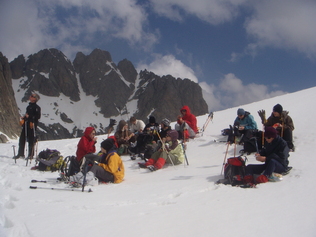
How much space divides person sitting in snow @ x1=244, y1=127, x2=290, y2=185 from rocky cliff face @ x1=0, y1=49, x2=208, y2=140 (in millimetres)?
125627

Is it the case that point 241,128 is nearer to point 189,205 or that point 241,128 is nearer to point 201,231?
point 189,205

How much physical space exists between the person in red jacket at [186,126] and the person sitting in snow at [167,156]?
7.40 ft

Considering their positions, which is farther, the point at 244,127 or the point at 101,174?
the point at 244,127

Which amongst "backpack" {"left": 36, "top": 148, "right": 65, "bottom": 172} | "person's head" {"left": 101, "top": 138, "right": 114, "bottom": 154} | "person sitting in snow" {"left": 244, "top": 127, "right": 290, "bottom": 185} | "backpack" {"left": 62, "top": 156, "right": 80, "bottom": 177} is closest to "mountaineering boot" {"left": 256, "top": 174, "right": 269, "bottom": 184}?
"person sitting in snow" {"left": 244, "top": 127, "right": 290, "bottom": 185}

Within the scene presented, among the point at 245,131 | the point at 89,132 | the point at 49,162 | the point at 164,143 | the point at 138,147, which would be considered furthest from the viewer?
the point at 138,147

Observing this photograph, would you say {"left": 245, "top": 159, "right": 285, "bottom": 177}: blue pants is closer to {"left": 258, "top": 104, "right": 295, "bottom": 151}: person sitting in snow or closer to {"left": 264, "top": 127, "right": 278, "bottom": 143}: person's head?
{"left": 264, "top": 127, "right": 278, "bottom": 143}: person's head

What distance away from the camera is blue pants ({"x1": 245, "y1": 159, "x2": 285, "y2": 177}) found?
518 centimetres

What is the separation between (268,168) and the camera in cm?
521

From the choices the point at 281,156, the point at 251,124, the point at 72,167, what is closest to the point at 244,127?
the point at 251,124

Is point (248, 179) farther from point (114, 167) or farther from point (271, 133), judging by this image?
point (114, 167)

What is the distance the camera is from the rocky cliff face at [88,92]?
5586 inches

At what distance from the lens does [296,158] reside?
6652mm

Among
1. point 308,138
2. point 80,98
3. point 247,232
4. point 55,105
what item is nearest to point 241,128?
point 308,138

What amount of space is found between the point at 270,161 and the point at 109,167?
3440 mm
